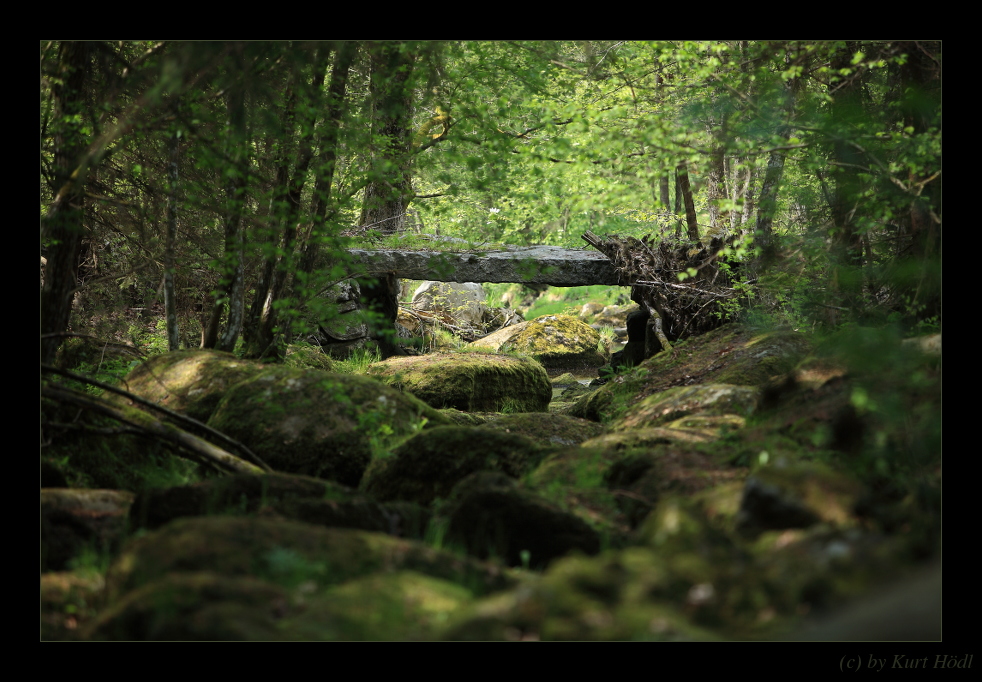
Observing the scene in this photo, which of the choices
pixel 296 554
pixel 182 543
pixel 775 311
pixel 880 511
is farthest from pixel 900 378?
pixel 775 311

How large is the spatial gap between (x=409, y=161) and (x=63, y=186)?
3.31 metres

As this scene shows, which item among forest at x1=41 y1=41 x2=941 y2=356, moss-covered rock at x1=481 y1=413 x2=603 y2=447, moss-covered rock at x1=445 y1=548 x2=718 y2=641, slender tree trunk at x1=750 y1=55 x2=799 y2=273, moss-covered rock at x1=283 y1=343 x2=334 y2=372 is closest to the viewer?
moss-covered rock at x1=445 y1=548 x2=718 y2=641

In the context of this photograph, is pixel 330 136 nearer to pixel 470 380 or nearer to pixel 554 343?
pixel 470 380

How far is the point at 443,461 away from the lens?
4.99m

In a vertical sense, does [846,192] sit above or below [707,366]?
above

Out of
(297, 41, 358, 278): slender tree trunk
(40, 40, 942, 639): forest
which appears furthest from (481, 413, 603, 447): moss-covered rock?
(297, 41, 358, 278): slender tree trunk

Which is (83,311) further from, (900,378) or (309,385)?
(900,378)

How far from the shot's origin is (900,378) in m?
3.52

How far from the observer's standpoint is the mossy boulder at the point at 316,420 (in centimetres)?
584

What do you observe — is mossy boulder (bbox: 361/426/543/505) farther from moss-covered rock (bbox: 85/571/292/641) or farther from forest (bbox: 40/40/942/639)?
moss-covered rock (bbox: 85/571/292/641)

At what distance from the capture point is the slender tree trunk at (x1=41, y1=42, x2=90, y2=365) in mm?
5278

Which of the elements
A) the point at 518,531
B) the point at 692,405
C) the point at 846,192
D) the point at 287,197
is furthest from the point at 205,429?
the point at 846,192

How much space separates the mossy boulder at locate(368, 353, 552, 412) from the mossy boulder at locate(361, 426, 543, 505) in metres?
4.43
